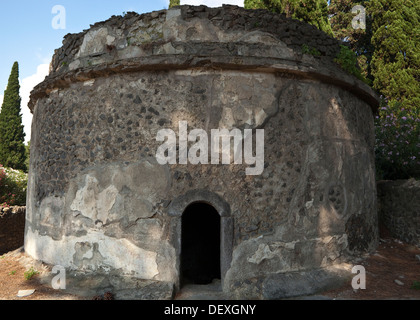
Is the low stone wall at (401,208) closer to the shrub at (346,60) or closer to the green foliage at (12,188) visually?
the shrub at (346,60)

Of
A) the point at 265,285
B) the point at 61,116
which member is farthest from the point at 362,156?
the point at 61,116

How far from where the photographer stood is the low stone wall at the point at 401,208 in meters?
6.84

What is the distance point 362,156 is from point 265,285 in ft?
10.6

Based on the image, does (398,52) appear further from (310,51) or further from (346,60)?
(310,51)

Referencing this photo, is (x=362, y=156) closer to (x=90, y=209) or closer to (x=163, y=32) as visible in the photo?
(x=163, y=32)

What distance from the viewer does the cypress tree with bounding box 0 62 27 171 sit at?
19.7 meters

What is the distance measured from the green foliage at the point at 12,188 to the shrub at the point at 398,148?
39.2ft

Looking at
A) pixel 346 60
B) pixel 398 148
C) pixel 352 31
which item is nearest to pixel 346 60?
pixel 346 60

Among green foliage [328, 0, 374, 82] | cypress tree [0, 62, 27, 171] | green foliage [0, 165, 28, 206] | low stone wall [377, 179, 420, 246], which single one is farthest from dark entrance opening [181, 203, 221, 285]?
cypress tree [0, 62, 27, 171]

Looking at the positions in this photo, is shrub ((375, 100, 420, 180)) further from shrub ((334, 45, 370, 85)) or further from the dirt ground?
shrub ((334, 45, 370, 85))

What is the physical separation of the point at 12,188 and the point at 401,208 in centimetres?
1222

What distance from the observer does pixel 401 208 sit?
23.4ft

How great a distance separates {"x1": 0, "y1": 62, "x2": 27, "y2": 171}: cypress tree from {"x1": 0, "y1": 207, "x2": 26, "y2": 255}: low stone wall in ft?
39.4

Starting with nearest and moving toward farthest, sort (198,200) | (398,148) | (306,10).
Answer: (198,200), (398,148), (306,10)
